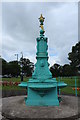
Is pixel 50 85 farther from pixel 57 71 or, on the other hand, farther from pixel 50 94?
pixel 57 71

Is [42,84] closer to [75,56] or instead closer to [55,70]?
[75,56]

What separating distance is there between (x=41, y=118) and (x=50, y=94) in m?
1.59

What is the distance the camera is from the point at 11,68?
48.0m

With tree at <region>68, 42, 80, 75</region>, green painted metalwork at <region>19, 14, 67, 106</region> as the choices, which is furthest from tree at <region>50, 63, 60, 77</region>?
green painted metalwork at <region>19, 14, 67, 106</region>

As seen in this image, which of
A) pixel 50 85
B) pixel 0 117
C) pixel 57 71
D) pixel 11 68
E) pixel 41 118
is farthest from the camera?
pixel 57 71

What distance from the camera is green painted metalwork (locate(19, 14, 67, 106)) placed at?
557 cm

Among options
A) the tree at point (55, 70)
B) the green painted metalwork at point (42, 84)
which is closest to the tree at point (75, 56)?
the green painted metalwork at point (42, 84)

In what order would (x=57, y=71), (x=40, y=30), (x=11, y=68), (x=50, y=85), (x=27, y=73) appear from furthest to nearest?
(x=27, y=73), (x=57, y=71), (x=11, y=68), (x=40, y=30), (x=50, y=85)

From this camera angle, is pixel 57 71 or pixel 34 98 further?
pixel 57 71

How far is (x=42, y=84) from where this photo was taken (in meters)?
5.50

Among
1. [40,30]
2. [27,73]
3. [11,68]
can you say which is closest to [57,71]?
[27,73]

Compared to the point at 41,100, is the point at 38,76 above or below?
above

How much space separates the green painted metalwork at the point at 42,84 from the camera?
18.3 feet

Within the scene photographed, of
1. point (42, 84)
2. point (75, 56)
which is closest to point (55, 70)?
point (75, 56)
